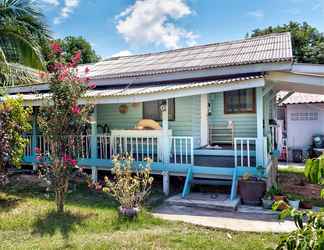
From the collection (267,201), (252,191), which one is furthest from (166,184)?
(267,201)

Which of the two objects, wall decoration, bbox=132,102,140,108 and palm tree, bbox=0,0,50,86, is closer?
palm tree, bbox=0,0,50,86

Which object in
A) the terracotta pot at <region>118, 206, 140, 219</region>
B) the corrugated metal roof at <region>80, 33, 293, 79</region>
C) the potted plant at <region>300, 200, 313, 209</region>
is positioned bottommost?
the potted plant at <region>300, 200, 313, 209</region>

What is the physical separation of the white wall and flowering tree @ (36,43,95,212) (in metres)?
13.6

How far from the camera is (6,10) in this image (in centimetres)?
1041

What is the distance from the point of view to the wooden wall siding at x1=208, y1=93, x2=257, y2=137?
945 cm

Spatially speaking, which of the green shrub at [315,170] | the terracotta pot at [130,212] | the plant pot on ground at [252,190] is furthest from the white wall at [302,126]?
the green shrub at [315,170]

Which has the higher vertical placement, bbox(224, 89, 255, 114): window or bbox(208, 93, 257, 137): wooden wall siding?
bbox(224, 89, 255, 114): window

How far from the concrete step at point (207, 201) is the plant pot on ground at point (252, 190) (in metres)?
0.21

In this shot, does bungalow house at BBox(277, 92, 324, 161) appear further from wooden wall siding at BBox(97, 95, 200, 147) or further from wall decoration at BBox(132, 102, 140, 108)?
wall decoration at BBox(132, 102, 140, 108)

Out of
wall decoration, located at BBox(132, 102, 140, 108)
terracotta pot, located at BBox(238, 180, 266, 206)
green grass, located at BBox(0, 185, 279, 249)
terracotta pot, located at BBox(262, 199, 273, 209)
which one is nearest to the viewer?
green grass, located at BBox(0, 185, 279, 249)

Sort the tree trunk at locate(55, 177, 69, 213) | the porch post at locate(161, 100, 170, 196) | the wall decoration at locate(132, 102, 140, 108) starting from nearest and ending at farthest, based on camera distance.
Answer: the tree trunk at locate(55, 177, 69, 213), the porch post at locate(161, 100, 170, 196), the wall decoration at locate(132, 102, 140, 108)

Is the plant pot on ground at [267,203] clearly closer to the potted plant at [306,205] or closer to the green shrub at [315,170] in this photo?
the potted plant at [306,205]

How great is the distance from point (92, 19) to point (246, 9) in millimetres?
8085

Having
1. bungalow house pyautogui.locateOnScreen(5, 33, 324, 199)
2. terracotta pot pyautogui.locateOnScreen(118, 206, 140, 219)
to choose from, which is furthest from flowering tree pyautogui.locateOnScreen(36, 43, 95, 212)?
bungalow house pyautogui.locateOnScreen(5, 33, 324, 199)
